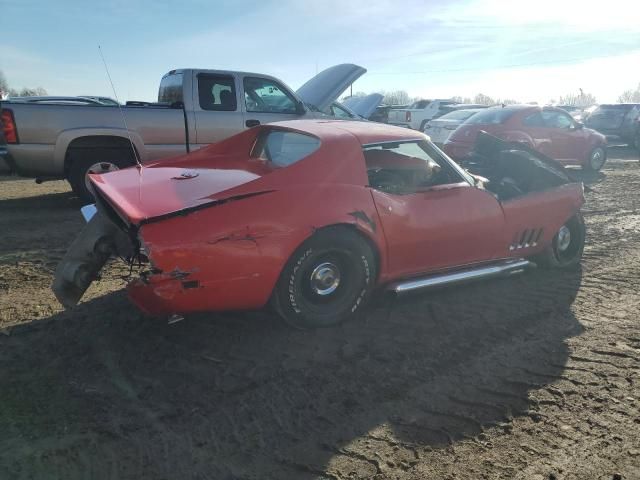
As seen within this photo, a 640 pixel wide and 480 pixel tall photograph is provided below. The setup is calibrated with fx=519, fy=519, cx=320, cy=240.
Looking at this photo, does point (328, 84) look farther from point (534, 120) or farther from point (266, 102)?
point (534, 120)

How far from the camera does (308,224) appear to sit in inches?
136

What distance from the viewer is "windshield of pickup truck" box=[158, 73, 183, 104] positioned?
819cm

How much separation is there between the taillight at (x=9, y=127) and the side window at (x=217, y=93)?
2.61 meters

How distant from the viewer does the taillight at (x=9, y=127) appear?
6734mm

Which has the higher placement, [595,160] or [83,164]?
[83,164]

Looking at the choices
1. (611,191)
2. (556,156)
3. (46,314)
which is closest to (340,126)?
(46,314)

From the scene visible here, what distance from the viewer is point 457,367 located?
129 inches

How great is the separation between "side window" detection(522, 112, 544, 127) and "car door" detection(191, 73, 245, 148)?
6.09 m

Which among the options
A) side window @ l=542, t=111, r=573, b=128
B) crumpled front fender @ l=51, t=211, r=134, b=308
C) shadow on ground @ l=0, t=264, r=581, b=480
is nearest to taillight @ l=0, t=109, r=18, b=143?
shadow on ground @ l=0, t=264, r=581, b=480

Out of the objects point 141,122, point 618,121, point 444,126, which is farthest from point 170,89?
point 618,121

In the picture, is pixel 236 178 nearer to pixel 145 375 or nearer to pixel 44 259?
pixel 145 375

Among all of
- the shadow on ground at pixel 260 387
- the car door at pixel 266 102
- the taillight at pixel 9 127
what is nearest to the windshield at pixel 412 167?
the shadow on ground at pixel 260 387

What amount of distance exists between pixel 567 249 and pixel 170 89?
645 cm

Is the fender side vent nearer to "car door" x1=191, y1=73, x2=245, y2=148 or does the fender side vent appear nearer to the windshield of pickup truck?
"car door" x1=191, y1=73, x2=245, y2=148
